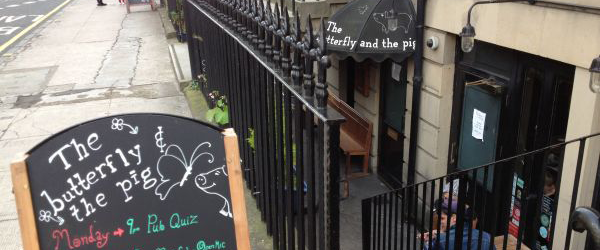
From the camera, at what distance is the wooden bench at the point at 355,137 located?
30.7 feet

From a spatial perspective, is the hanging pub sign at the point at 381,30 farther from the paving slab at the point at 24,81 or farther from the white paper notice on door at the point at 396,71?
the paving slab at the point at 24,81

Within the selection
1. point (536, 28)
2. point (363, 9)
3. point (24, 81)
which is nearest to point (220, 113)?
point (363, 9)

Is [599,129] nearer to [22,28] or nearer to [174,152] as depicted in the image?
[174,152]

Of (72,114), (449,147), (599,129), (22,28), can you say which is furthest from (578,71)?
(22,28)

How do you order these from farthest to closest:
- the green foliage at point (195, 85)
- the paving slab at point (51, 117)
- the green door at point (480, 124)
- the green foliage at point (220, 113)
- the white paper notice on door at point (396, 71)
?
1. the white paper notice on door at point (396, 71)
2. the green foliage at point (195, 85)
3. the paving slab at point (51, 117)
4. the green door at point (480, 124)
5. the green foliage at point (220, 113)

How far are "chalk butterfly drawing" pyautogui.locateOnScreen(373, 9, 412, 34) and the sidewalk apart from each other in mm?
2860

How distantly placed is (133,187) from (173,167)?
19 centimetres

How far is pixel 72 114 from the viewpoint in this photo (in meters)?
7.68

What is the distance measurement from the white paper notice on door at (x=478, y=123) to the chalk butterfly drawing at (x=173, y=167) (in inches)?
191

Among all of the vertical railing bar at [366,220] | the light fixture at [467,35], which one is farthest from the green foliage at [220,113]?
the light fixture at [467,35]

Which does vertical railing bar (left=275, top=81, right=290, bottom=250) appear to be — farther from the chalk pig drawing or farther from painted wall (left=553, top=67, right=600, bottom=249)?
painted wall (left=553, top=67, right=600, bottom=249)

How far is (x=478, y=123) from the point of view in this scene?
6.66m

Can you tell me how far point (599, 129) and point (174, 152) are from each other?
383 cm

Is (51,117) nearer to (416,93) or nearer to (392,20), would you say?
(392,20)
